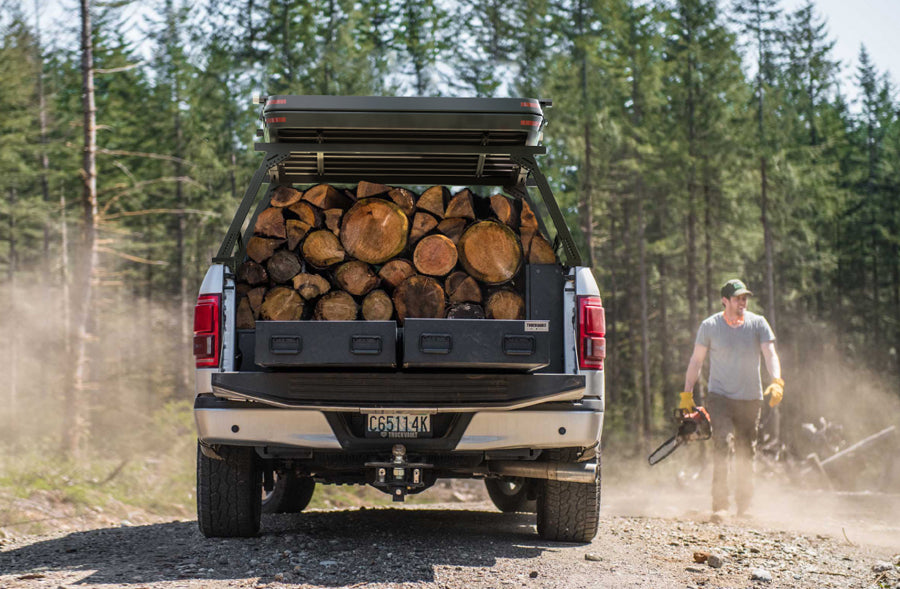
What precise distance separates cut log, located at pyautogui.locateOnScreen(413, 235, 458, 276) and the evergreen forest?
14381 millimetres

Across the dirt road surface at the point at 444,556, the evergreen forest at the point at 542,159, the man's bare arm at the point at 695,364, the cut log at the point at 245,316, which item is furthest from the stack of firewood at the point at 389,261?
the evergreen forest at the point at 542,159

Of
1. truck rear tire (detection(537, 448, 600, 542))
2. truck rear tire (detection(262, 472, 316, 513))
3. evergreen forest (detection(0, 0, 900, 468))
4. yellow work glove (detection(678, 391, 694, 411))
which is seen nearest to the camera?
truck rear tire (detection(537, 448, 600, 542))

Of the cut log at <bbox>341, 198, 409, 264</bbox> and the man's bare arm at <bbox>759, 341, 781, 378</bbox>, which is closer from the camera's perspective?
the cut log at <bbox>341, 198, 409, 264</bbox>

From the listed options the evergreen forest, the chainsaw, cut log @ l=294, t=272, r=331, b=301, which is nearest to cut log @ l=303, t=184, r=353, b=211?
cut log @ l=294, t=272, r=331, b=301

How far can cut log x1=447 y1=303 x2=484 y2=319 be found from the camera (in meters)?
5.65

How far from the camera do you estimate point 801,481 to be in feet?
60.6

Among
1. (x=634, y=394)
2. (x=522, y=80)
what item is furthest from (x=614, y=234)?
(x=522, y=80)

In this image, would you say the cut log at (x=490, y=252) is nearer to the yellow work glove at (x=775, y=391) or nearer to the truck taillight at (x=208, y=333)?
the truck taillight at (x=208, y=333)

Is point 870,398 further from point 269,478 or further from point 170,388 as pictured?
point 269,478

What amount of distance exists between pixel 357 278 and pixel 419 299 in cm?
41

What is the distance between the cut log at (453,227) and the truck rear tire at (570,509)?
5.62 feet

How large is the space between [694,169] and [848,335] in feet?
68.2

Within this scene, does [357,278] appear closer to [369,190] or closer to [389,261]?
[389,261]

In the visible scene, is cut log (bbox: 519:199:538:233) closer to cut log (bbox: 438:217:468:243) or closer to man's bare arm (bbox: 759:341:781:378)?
cut log (bbox: 438:217:468:243)
